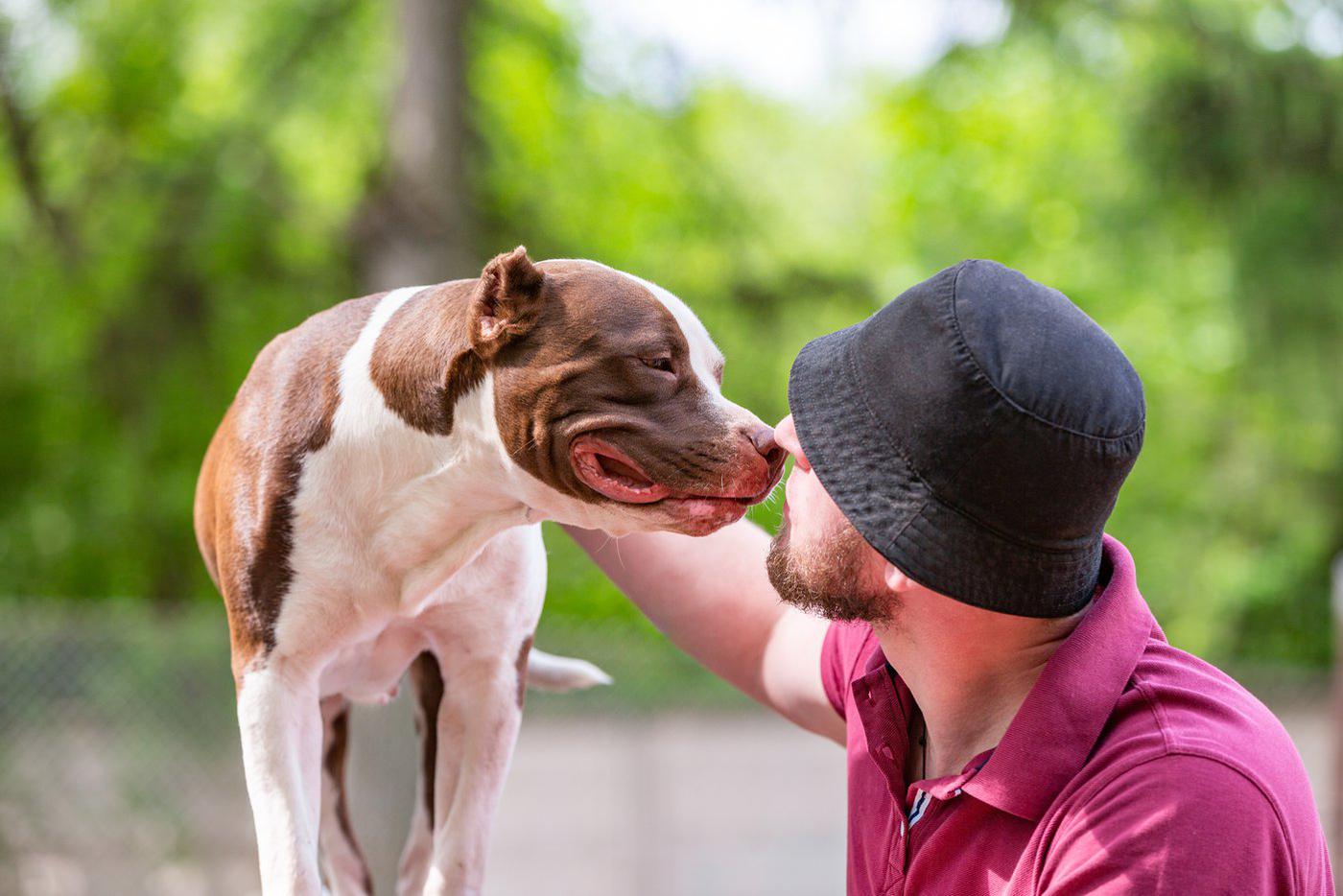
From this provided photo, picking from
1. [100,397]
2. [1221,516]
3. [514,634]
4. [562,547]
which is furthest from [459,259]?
[1221,516]

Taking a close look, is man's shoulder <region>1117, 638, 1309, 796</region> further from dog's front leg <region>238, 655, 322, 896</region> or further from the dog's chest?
dog's front leg <region>238, 655, 322, 896</region>

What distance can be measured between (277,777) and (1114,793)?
1063 mm

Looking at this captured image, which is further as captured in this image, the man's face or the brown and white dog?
the man's face

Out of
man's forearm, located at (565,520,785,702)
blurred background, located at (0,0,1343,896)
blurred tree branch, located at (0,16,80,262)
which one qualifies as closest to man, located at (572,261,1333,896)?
man's forearm, located at (565,520,785,702)

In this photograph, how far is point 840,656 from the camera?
234 centimetres

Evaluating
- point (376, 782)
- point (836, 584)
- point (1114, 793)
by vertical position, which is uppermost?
point (836, 584)

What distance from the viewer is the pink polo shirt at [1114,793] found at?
154cm

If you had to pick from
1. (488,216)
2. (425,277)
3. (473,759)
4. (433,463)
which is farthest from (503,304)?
(488,216)

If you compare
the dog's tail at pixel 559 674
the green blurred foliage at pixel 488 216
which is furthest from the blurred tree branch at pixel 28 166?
the dog's tail at pixel 559 674

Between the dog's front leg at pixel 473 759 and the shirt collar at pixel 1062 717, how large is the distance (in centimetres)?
66

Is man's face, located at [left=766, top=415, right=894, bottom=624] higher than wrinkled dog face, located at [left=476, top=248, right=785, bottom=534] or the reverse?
the reverse

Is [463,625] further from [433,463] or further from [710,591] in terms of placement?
[710,591]

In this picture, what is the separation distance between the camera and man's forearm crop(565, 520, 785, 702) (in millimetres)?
2420

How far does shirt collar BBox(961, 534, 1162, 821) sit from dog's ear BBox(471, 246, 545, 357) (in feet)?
2.72
